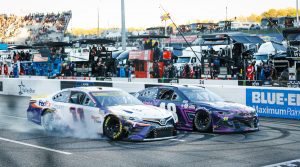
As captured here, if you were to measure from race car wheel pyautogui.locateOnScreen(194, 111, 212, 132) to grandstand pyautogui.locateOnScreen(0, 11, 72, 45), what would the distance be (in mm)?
58172

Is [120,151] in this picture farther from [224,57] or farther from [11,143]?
[224,57]

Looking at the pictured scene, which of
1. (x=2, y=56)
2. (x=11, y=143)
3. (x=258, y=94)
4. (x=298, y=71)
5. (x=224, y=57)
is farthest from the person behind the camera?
(x=2, y=56)

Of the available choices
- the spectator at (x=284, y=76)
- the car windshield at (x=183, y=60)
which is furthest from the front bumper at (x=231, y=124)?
the car windshield at (x=183, y=60)

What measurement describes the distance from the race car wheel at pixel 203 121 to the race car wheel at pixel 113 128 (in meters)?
2.42

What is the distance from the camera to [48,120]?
1298 centimetres

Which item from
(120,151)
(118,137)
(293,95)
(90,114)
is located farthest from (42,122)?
(293,95)

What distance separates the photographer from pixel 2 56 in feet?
137

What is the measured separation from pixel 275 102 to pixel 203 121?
A: 4991 millimetres

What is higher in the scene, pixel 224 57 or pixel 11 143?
pixel 224 57

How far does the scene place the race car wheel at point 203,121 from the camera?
40.8 ft

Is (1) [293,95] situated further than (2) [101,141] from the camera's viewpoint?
Yes

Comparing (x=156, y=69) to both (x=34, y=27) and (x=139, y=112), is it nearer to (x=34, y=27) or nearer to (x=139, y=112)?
(x=139, y=112)

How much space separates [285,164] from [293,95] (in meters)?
8.15

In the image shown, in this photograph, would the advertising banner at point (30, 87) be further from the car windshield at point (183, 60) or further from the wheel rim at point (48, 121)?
the wheel rim at point (48, 121)
